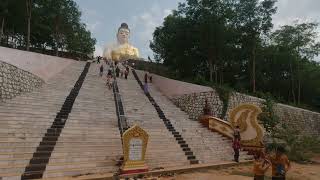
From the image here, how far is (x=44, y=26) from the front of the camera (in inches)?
A: 1458

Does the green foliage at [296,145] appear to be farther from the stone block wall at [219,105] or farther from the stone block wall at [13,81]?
the stone block wall at [13,81]

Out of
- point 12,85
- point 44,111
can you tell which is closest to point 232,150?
point 44,111

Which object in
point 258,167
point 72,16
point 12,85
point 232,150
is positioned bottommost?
point 232,150

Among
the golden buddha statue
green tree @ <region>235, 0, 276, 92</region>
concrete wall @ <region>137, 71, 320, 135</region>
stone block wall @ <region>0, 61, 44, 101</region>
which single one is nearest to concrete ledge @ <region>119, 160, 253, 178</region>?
concrete wall @ <region>137, 71, 320, 135</region>

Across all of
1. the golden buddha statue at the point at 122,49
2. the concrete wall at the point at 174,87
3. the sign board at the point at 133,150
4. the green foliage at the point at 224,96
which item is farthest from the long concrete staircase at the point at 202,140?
the golden buddha statue at the point at 122,49

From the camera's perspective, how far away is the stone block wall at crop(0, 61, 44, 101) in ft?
51.4

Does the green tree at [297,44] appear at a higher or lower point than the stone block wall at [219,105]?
higher

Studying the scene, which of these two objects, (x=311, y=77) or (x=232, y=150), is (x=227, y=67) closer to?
(x=311, y=77)

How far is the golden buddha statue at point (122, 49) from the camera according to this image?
48.3m

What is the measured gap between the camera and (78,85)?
22.3 m

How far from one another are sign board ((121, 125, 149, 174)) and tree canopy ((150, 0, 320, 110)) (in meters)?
14.3

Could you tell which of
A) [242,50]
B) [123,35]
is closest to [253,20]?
[242,50]

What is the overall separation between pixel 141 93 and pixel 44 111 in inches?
370

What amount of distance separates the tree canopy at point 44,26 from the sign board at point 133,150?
2062 cm
